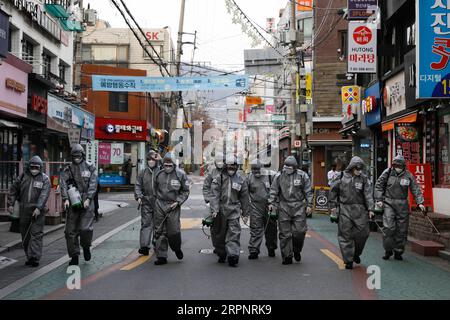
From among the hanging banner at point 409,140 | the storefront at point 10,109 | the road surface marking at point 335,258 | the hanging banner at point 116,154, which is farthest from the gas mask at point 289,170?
the hanging banner at point 116,154

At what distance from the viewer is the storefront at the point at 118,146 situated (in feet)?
115

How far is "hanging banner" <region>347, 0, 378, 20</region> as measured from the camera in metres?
17.8

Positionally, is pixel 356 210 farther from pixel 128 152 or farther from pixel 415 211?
pixel 128 152

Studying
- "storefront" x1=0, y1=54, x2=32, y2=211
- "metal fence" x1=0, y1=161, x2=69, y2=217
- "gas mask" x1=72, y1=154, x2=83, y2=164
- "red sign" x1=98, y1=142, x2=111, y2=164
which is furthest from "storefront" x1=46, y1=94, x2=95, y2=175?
"gas mask" x1=72, y1=154, x2=83, y2=164

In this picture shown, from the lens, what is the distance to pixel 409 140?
14258 mm

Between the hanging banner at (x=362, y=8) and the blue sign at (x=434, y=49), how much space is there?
20.9 feet

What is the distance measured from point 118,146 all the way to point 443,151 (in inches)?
1024

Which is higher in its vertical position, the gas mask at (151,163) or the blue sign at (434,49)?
the blue sign at (434,49)

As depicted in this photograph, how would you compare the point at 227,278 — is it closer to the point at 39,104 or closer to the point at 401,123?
the point at 401,123

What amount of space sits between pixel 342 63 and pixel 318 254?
85.7 feet

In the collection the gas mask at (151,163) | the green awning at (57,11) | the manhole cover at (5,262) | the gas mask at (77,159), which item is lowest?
the manhole cover at (5,262)

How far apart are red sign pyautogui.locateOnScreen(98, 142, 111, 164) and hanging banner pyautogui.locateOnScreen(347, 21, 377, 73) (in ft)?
68.9

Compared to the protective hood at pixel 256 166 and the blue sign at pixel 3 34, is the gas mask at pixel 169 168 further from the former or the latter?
the blue sign at pixel 3 34
